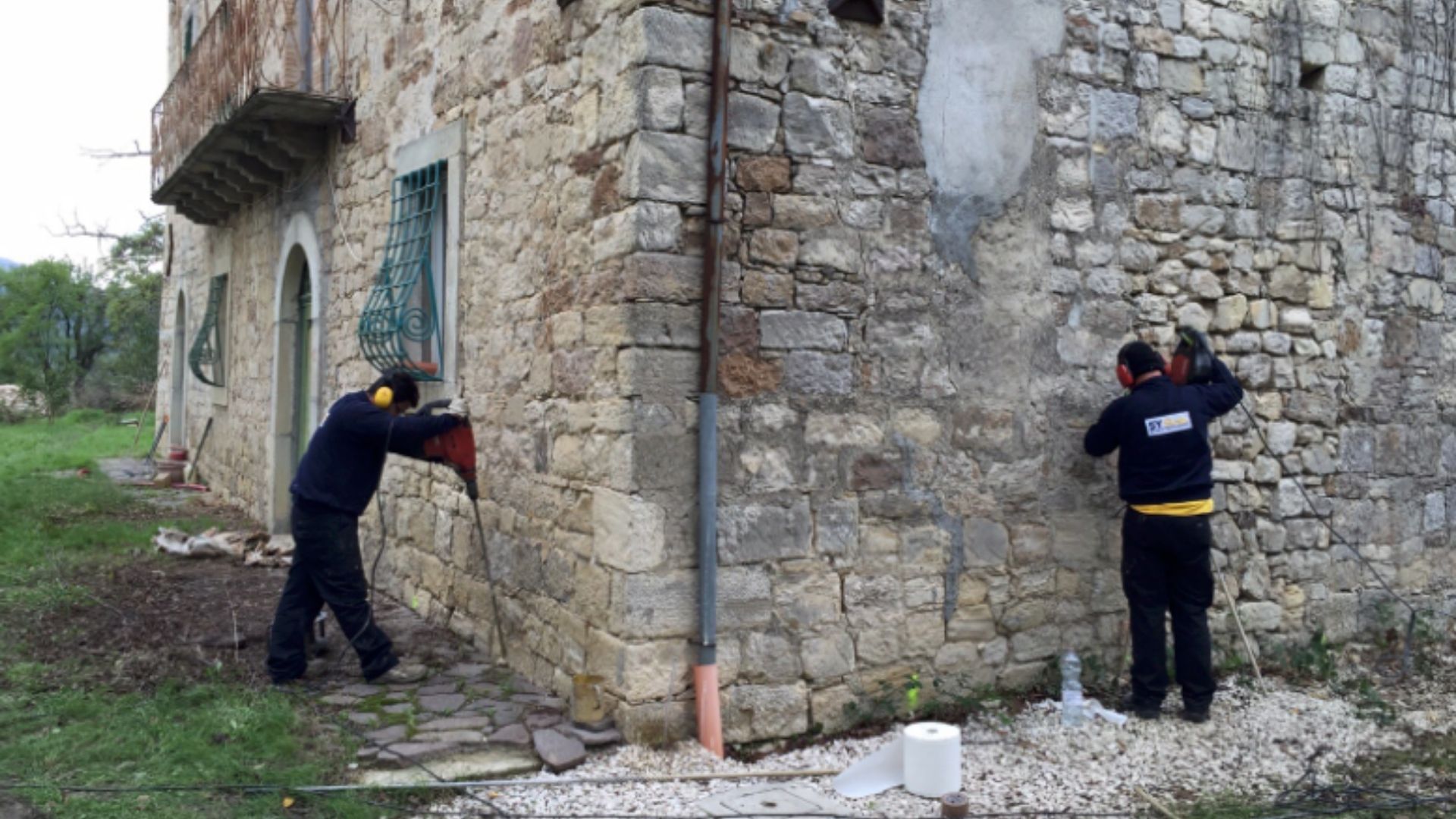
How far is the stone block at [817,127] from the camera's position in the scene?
190 inches

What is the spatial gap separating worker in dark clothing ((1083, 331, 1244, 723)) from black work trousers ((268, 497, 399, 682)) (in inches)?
134

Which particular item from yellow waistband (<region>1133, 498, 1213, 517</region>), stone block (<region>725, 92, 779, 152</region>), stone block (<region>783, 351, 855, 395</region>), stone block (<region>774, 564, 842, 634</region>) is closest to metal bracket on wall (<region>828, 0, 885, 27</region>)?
stone block (<region>725, 92, 779, 152</region>)

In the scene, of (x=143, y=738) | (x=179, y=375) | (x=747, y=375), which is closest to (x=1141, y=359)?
(x=747, y=375)

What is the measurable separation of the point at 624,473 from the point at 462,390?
79.3 inches

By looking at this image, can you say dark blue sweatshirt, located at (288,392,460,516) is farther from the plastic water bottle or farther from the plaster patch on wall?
the plastic water bottle

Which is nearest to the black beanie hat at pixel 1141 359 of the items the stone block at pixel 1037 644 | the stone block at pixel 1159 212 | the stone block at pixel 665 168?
the stone block at pixel 1159 212

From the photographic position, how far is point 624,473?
15.0 feet

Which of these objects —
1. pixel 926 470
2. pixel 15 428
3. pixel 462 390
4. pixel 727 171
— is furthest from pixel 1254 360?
pixel 15 428

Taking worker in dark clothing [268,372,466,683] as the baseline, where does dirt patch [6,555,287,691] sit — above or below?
Result: below

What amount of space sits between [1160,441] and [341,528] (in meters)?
3.72

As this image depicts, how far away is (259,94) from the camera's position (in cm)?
800

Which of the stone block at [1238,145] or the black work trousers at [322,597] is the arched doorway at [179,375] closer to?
the black work trousers at [322,597]

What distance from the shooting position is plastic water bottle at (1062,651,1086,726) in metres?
5.12

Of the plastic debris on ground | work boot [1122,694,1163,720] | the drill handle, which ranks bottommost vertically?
work boot [1122,694,1163,720]
